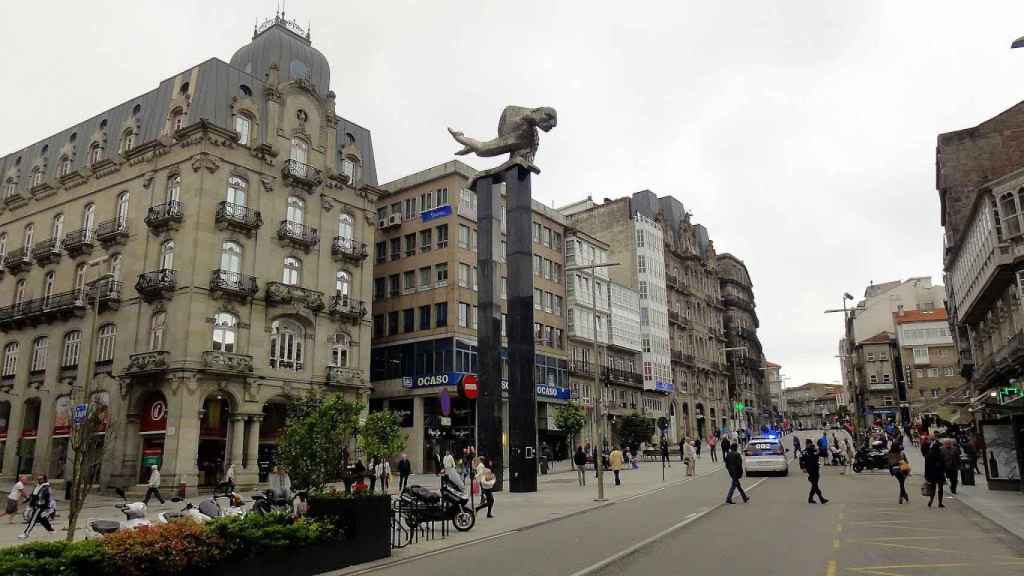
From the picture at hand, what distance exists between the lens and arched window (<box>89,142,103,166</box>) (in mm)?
40562

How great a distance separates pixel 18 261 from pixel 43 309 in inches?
230

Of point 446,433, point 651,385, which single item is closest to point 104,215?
point 446,433

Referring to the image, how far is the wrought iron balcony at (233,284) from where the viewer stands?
3366 cm

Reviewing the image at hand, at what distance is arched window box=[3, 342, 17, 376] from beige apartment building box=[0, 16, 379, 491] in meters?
0.13

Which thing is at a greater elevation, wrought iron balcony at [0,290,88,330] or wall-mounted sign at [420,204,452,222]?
wall-mounted sign at [420,204,452,222]

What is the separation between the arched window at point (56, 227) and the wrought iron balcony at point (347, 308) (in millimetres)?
17637

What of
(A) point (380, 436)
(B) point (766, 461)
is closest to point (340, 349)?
(B) point (766, 461)

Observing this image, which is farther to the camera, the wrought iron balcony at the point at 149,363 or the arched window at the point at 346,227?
the arched window at the point at 346,227

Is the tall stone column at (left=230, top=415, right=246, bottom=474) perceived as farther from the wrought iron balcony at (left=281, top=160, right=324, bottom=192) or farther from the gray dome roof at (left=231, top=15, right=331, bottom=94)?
the gray dome roof at (left=231, top=15, right=331, bottom=94)

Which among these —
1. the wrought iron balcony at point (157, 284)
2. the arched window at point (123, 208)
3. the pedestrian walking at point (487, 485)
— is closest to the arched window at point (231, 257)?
the wrought iron balcony at point (157, 284)

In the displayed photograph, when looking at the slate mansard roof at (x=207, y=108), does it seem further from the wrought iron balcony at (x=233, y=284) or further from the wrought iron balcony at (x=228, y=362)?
the wrought iron balcony at (x=228, y=362)

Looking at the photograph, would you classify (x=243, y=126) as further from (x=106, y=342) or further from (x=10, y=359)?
(x=10, y=359)

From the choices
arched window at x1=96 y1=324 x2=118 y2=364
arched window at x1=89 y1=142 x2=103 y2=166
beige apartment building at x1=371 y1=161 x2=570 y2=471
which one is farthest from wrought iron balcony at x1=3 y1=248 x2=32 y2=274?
beige apartment building at x1=371 y1=161 x2=570 y2=471

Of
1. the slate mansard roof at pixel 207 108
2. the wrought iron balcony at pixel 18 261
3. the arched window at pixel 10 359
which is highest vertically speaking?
the slate mansard roof at pixel 207 108
